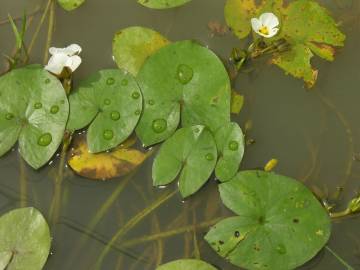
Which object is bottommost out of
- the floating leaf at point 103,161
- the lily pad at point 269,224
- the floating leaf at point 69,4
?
the lily pad at point 269,224

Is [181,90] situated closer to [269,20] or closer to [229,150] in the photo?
[229,150]

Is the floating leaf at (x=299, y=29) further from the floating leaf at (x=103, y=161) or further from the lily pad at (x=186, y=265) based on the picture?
the lily pad at (x=186, y=265)

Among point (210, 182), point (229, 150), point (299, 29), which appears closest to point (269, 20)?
point (299, 29)

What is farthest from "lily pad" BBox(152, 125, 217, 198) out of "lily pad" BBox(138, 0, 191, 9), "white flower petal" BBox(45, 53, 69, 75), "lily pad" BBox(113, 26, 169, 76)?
"lily pad" BBox(138, 0, 191, 9)

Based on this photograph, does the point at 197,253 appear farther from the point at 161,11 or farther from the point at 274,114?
the point at 161,11

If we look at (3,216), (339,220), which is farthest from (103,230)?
(339,220)

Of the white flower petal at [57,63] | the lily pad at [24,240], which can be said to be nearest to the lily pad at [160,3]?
the white flower petal at [57,63]
